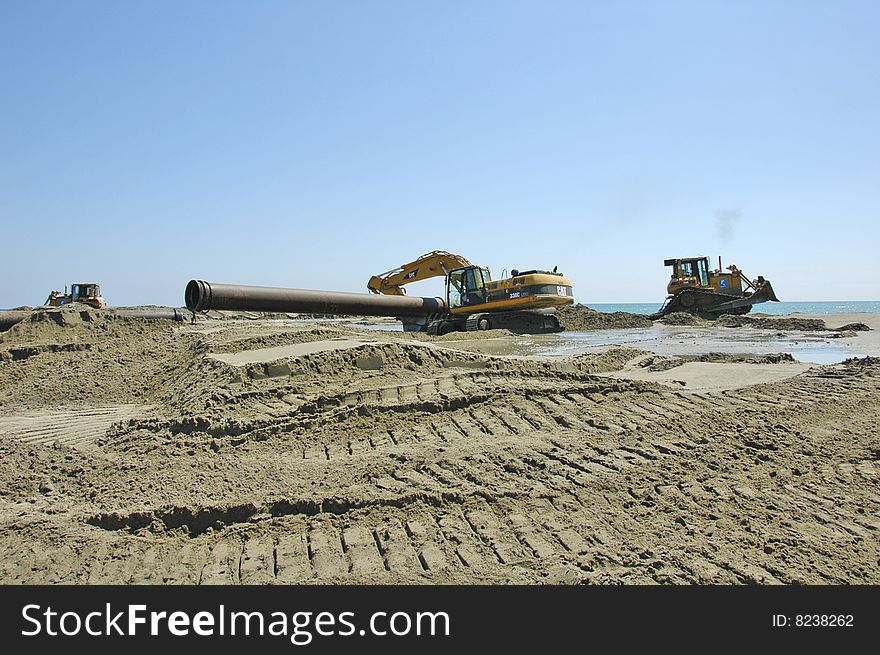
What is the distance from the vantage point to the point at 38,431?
20.6 feet

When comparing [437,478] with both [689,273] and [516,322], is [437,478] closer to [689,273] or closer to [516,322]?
[516,322]

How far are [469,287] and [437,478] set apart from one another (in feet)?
48.9

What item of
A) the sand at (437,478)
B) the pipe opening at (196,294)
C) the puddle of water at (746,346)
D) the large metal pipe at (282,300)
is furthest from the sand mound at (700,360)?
the pipe opening at (196,294)

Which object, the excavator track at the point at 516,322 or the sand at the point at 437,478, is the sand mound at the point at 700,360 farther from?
the excavator track at the point at 516,322

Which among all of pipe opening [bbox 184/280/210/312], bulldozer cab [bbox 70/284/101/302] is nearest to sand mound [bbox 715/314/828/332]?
pipe opening [bbox 184/280/210/312]

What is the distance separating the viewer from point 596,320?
26.8m

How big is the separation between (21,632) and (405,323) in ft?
51.3

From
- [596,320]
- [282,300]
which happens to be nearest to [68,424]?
[282,300]

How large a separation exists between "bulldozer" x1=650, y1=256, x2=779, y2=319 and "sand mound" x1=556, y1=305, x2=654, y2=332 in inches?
93.0

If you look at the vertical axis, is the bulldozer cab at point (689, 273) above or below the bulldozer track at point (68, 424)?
above

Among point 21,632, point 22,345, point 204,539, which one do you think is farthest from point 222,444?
point 22,345

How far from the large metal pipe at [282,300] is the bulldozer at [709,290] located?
18956mm

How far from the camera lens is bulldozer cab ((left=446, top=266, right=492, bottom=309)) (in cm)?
1888

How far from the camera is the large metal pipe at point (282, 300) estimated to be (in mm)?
9133
